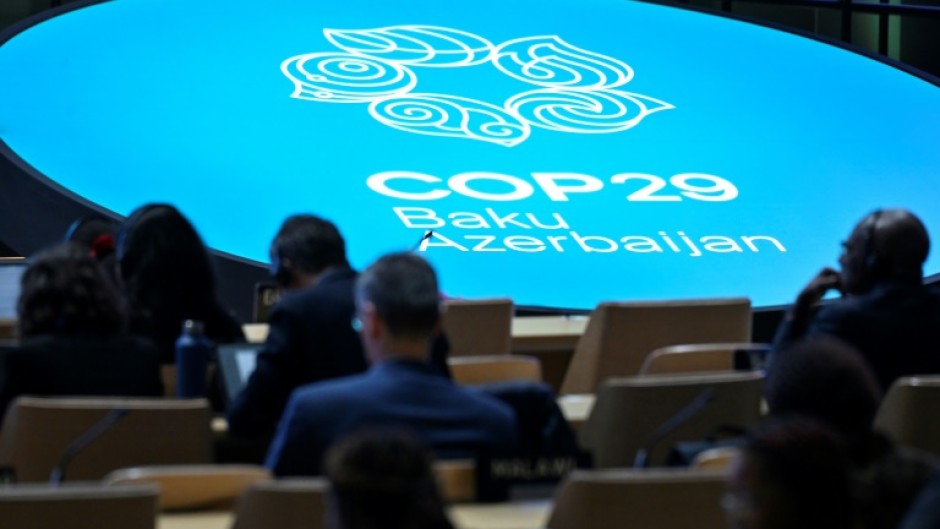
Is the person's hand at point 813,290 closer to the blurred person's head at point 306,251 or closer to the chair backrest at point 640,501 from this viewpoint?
the blurred person's head at point 306,251

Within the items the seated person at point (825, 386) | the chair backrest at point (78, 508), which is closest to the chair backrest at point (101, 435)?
the chair backrest at point (78, 508)

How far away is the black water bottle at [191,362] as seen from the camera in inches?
186

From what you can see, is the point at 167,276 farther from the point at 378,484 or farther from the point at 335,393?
the point at 378,484

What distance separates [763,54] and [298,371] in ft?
21.7

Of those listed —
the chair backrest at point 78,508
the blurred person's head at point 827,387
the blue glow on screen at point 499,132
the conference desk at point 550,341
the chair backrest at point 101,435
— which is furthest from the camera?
the blue glow on screen at point 499,132

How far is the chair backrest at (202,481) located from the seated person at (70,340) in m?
0.92

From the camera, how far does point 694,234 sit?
8.30 m

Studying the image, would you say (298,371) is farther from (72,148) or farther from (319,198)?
(72,148)

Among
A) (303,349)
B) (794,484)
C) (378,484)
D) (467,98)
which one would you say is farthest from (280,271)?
(467,98)

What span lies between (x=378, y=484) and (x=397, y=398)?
1.02 m

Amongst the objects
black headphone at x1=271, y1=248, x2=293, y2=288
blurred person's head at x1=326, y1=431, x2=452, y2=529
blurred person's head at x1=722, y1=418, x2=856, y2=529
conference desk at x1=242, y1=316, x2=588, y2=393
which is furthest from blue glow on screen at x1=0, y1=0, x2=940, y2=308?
blurred person's head at x1=722, y1=418, x2=856, y2=529

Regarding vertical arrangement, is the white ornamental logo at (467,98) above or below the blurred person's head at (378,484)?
below

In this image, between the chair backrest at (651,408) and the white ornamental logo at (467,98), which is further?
the white ornamental logo at (467,98)

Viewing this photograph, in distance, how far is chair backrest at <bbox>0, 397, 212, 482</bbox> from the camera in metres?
3.94
